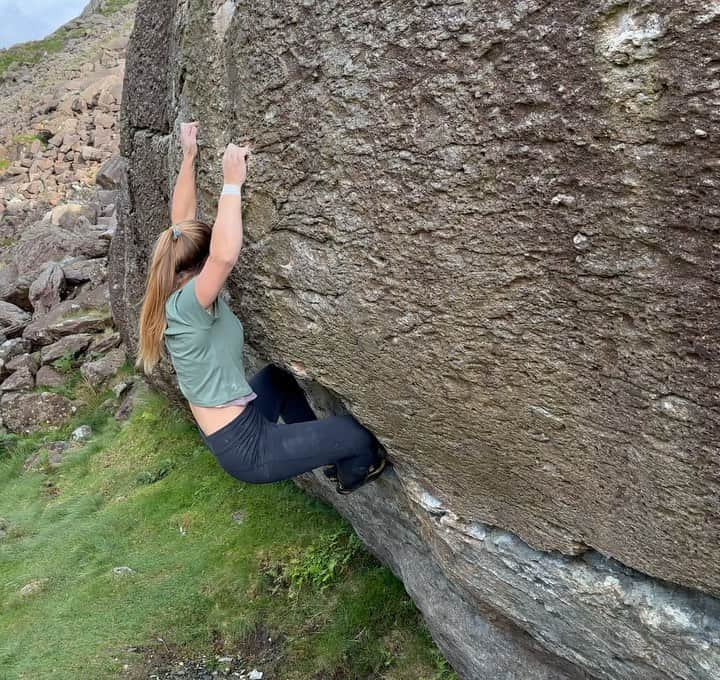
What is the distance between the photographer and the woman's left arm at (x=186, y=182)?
13.3 ft

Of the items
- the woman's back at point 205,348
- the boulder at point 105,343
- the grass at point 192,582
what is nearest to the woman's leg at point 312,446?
the woman's back at point 205,348

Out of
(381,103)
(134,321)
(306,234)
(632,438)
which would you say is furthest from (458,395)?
(134,321)

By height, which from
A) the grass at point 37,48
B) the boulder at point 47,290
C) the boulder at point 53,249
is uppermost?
the grass at point 37,48

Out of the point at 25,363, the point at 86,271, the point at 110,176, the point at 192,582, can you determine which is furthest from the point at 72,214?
the point at 192,582

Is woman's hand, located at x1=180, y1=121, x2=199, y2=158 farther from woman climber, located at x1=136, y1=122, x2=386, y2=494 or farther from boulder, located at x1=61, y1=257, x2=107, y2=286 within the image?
boulder, located at x1=61, y1=257, x2=107, y2=286

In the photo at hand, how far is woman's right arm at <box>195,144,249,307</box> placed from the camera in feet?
12.0

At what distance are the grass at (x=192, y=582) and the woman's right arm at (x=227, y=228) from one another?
10.5 feet

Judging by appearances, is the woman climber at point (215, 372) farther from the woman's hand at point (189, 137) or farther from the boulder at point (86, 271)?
the boulder at point (86, 271)

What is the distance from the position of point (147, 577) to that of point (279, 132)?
452 cm

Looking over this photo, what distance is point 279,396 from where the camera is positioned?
15.8ft

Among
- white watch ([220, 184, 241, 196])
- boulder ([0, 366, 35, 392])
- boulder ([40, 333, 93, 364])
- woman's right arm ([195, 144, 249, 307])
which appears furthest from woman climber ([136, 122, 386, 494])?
boulder ([0, 366, 35, 392])

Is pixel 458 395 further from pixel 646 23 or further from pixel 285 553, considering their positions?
pixel 285 553

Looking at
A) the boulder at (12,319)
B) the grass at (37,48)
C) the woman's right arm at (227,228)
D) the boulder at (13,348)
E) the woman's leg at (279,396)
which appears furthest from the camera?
the grass at (37,48)

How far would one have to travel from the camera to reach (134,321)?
8.27 meters
